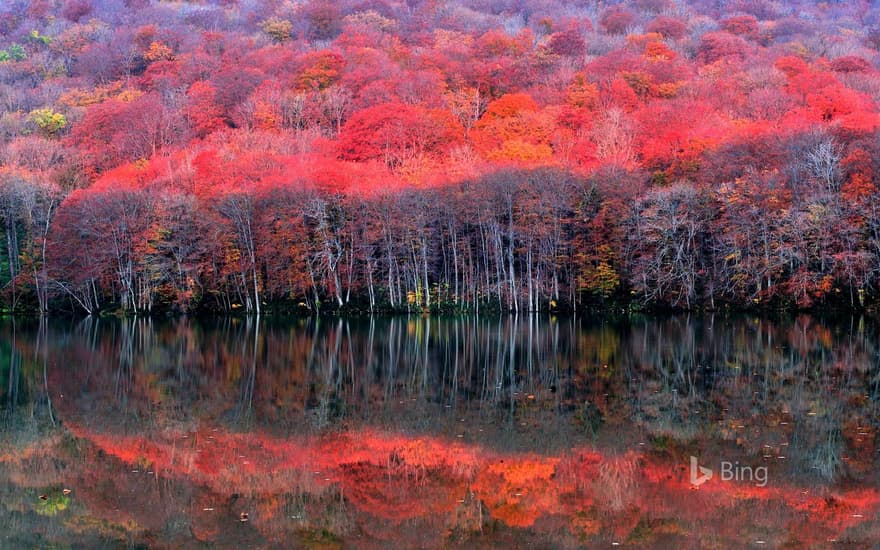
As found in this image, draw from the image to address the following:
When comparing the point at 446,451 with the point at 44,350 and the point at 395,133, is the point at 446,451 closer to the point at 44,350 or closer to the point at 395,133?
the point at 44,350

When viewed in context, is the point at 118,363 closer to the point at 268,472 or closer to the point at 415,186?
the point at 268,472

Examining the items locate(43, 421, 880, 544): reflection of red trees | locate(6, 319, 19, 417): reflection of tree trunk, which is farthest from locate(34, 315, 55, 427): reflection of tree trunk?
locate(43, 421, 880, 544): reflection of red trees

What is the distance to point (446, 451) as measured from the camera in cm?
1353

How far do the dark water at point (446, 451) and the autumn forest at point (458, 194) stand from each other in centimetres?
2313

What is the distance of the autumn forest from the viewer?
4853cm

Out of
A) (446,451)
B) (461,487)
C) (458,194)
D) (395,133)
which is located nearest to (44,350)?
(446,451)

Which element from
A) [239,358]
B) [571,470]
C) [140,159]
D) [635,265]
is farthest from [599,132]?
[571,470]

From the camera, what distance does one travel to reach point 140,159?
70.1m

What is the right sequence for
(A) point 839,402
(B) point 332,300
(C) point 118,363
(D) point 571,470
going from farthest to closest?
(B) point 332,300, (C) point 118,363, (A) point 839,402, (D) point 571,470

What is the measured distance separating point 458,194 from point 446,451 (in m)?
40.2

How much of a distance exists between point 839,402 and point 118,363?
2006 cm

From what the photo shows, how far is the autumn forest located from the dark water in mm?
23134

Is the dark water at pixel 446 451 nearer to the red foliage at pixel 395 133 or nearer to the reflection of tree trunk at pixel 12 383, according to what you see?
the reflection of tree trunk at pixel 12 383

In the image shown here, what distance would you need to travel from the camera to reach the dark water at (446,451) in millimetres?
10117
